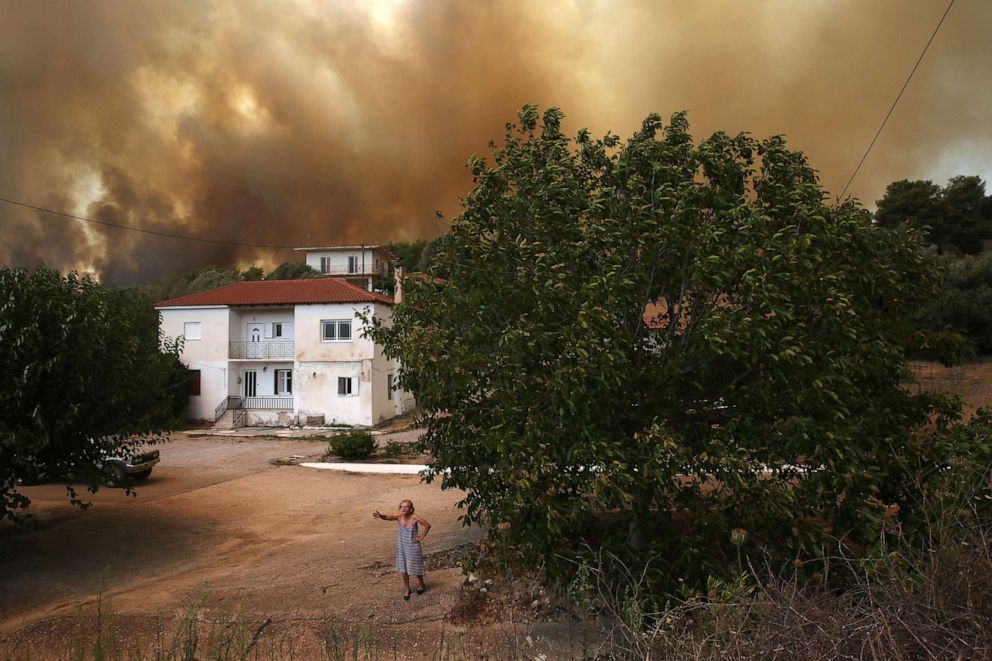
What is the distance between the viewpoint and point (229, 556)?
12867 millimetres

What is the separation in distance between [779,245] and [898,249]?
323cm

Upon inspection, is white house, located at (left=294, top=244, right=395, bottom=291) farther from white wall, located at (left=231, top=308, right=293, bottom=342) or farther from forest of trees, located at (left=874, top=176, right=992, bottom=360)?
forest of trees, located at (left=874, top=176, right=992, bottom=360)

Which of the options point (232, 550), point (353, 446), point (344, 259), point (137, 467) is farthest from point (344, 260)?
point (232, 550)

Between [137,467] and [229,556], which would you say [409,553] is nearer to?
[229,556]

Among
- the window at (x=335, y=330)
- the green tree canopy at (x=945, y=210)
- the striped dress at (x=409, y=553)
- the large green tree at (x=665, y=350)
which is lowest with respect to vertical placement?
the striped dress at (x=409, y=553)

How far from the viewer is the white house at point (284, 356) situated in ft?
116

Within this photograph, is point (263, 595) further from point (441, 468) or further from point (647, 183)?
point (647, 183)

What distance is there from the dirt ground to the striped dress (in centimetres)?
49

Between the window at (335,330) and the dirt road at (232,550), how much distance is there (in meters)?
14.7

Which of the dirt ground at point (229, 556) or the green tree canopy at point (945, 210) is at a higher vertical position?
the green tree canopy at point (945, 210)

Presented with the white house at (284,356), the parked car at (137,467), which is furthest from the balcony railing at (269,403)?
the parked car at (137,467)

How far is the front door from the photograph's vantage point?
37812mm

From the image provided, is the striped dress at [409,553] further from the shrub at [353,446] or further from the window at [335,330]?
the window at [335,330]

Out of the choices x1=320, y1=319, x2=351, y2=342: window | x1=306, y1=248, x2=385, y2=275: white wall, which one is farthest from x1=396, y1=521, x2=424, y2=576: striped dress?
A: x1=306, y1=248, x2=385, y2=275: white wall
